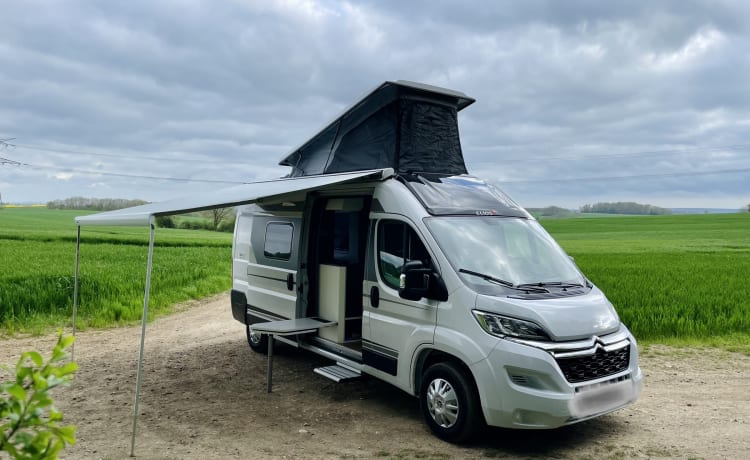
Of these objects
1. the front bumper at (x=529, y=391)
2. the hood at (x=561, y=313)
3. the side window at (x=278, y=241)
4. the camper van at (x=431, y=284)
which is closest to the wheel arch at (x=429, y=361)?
the camper van at (x=431, y=284)

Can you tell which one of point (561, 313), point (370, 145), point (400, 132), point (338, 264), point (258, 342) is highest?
point (400, 132)

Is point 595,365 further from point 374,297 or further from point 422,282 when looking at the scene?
point 374,297

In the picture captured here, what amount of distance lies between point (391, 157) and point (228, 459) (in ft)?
12.7

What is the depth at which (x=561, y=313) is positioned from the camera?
17.0 feet

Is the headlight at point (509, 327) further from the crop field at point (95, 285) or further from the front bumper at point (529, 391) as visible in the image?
the crop field at point (95, 285)

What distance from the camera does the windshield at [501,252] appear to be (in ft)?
18.6

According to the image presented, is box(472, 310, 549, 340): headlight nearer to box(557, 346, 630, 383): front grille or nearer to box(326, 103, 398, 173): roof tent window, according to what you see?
box(557, 346, 630, 383): front grille

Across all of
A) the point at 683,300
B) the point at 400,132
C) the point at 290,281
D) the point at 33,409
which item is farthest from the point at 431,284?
the point at 683,300

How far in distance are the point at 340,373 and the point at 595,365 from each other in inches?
117

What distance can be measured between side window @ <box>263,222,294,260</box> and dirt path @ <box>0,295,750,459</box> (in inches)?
67.0

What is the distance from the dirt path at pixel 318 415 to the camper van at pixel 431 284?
0.43 meters

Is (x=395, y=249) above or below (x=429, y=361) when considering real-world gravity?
above

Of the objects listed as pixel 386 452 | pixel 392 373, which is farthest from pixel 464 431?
pixel 392 373

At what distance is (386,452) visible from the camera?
538cm
